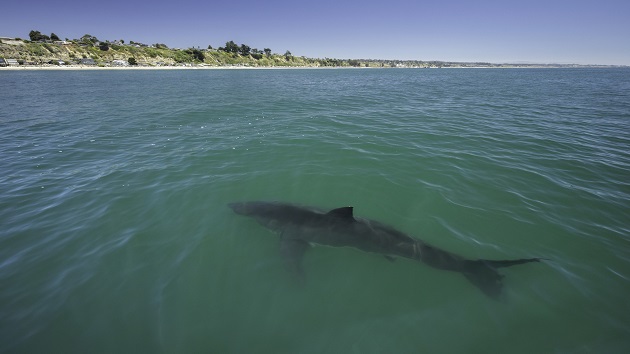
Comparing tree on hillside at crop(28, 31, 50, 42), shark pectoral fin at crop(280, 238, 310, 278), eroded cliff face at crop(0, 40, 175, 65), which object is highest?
tree on hillside at crop(28, 31, 50, 42)

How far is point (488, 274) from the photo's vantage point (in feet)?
20.5

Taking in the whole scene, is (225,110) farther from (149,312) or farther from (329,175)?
(149,312)

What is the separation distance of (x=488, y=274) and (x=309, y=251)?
451cm

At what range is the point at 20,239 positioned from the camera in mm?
7758

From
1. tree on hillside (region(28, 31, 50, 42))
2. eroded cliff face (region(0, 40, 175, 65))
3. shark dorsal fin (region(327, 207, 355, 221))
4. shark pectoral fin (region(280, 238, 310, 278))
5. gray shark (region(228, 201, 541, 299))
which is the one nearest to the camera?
gray shark (region(228, 201, 541, 299))

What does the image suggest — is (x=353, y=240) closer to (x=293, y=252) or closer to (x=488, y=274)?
(x=293, y=252)

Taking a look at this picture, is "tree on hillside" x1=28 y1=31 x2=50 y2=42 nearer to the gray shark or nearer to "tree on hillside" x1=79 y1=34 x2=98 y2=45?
"tree on hillside" x1=79 y1=34 x2=98 y2=45

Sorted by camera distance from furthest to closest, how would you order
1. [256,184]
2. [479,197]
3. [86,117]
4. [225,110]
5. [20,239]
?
[225,110]
[86,117]
[256,184]
[479,197]
[20,239]

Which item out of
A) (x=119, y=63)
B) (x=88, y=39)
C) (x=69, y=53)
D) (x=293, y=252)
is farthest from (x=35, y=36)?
(x=293, y=252)

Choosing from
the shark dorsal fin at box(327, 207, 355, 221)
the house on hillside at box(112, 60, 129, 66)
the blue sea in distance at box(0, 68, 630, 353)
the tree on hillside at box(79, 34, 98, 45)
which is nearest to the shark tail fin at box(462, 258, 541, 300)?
the blue sea in distance at box(0, 68, 630, 353)

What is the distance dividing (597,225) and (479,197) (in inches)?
124

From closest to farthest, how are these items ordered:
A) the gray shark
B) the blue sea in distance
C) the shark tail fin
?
1. the blue sea in distance
2. the shark tail fin
3. the gray shark

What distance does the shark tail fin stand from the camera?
19.8 ft

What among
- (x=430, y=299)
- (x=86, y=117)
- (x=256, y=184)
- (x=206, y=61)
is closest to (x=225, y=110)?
(x=86, y=117)
